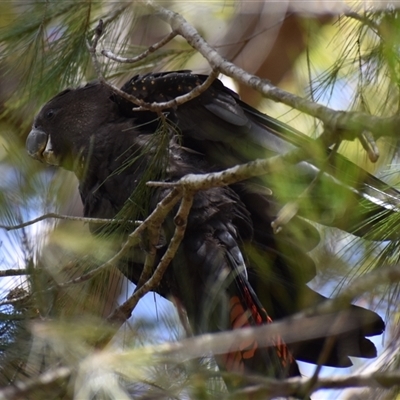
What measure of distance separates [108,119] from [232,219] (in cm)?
62

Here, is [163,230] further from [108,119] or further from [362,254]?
[362,254]

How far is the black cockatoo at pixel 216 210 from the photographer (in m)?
2.28

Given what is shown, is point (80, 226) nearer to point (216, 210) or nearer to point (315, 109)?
point (216, 210)

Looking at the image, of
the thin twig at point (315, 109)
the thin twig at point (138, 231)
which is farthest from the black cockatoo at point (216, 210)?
the thin twig at point (315, 109)

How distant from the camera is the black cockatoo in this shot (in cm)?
228

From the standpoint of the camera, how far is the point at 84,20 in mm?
2535

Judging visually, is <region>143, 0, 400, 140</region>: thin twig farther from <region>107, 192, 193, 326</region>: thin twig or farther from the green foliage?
<region>107, 192, 193, 326</region>: thin twig

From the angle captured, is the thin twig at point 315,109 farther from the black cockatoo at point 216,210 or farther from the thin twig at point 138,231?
the thin twig at point 138,231

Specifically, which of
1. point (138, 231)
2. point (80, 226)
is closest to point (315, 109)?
point (138, 231)

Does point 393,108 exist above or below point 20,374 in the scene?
above

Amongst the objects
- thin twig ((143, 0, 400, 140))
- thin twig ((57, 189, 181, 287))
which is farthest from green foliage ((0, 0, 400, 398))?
thin twig ((143, 0, 400, 140))

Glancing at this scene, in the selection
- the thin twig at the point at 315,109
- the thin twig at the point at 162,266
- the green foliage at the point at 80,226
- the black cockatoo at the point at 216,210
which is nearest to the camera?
the thin twig at the point at 315,109

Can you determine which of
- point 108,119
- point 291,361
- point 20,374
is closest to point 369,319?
point 291,361

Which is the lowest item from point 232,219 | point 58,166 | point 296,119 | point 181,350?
point 181,350
